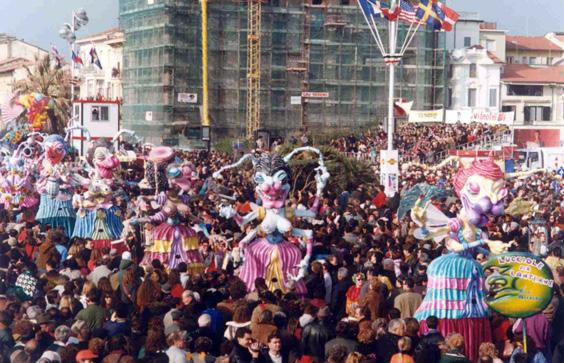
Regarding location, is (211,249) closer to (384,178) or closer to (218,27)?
(384,178)

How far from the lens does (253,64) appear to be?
2207 inches

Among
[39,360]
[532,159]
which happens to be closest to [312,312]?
[39,360]

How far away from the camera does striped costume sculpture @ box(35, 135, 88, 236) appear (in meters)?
19.0

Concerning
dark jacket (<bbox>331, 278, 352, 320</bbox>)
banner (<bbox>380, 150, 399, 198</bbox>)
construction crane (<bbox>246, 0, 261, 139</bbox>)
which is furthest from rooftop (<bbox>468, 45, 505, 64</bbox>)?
dark jacket (<bbox>331, 278, 352, 320</bbox>)

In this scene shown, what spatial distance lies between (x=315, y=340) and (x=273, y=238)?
143 inches

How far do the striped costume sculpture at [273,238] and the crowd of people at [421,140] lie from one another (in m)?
26.1

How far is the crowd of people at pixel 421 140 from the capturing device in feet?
139

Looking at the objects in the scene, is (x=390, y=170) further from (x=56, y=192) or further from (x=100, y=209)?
(x=100, y=209)

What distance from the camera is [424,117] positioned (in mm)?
52062

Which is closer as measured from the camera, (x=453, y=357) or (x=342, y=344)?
(x=453, y=357)

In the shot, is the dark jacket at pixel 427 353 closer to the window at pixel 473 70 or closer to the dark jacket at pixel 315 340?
the dark jacket at pixel 315 340

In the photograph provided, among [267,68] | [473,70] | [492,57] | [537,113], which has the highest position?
[492,57]

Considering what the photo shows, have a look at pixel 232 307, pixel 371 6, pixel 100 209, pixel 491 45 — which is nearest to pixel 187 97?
pixel 491 45

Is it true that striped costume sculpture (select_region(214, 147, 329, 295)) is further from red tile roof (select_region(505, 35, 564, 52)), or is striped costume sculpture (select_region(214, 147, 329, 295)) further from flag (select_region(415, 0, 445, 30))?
red tile roof (select_region(505, 35, 564, 52))
